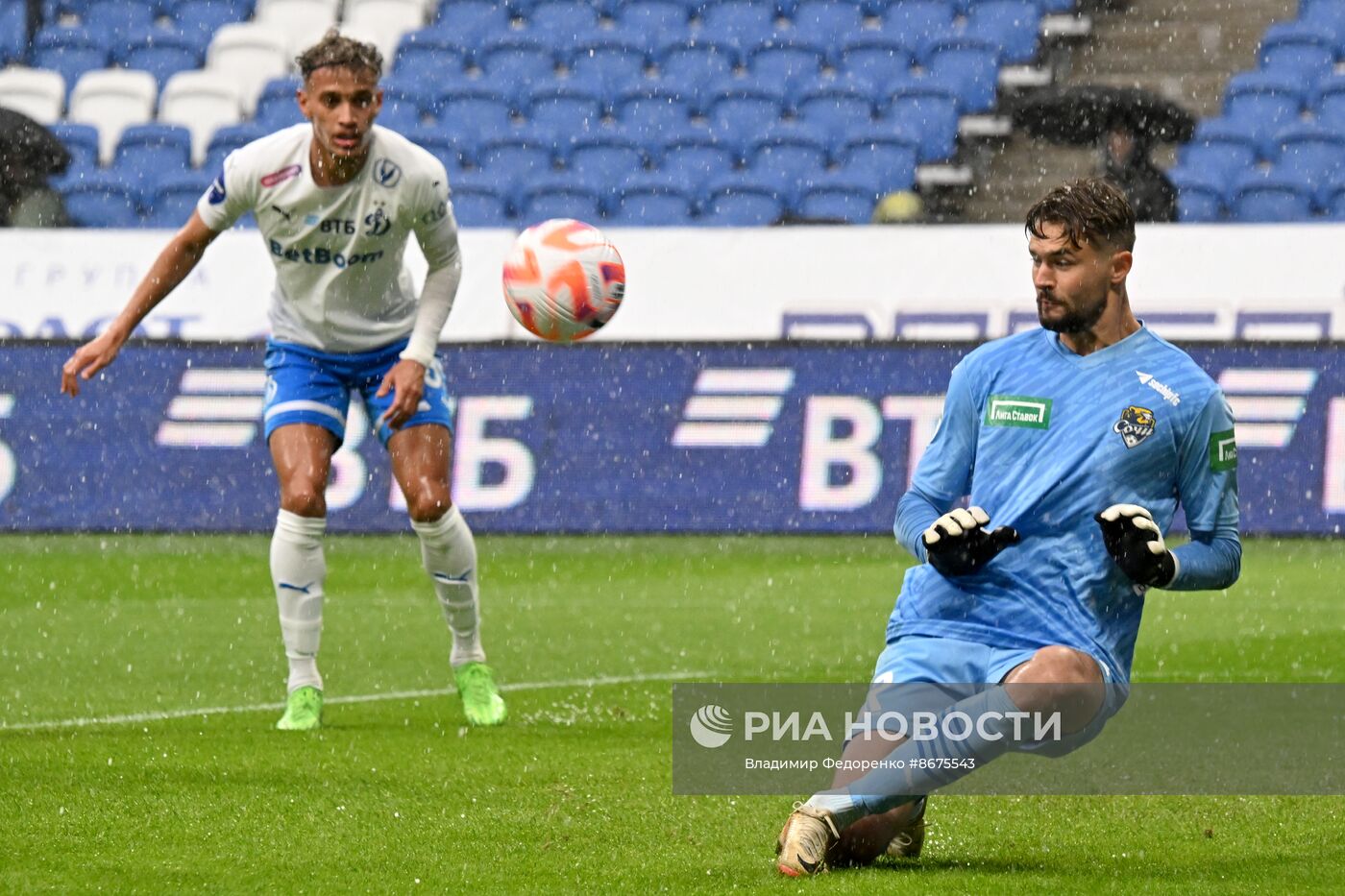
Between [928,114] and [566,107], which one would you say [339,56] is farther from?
[566,107]

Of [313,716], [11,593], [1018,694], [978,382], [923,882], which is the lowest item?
[11,593]

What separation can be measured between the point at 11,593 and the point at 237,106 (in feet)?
30.0

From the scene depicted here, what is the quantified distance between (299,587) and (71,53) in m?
14.4

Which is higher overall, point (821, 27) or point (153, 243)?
point (821, 27)

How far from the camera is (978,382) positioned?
15.2ft

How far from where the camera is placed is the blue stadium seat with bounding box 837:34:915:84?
18.2m

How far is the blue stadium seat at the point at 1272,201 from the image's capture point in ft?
51.2

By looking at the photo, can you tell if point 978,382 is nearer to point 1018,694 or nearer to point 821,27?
point 1018,694

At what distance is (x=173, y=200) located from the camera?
56.8 ft

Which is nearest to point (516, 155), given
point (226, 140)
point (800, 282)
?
point (226, 140)

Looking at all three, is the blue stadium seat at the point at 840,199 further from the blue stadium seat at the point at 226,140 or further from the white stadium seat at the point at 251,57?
the white stadium seat at the point at 251,57

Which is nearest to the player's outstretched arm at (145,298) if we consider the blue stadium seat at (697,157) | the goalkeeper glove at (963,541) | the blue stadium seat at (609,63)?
the goalkeeper glove at (963,541)

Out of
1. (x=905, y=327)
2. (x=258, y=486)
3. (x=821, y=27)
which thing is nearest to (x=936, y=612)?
(x=258, y=486)

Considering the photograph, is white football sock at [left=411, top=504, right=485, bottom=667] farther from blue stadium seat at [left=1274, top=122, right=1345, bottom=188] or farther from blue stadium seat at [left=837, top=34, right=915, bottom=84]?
blue stadium seat at [left=837, top=34, right=915, bottom=84]
